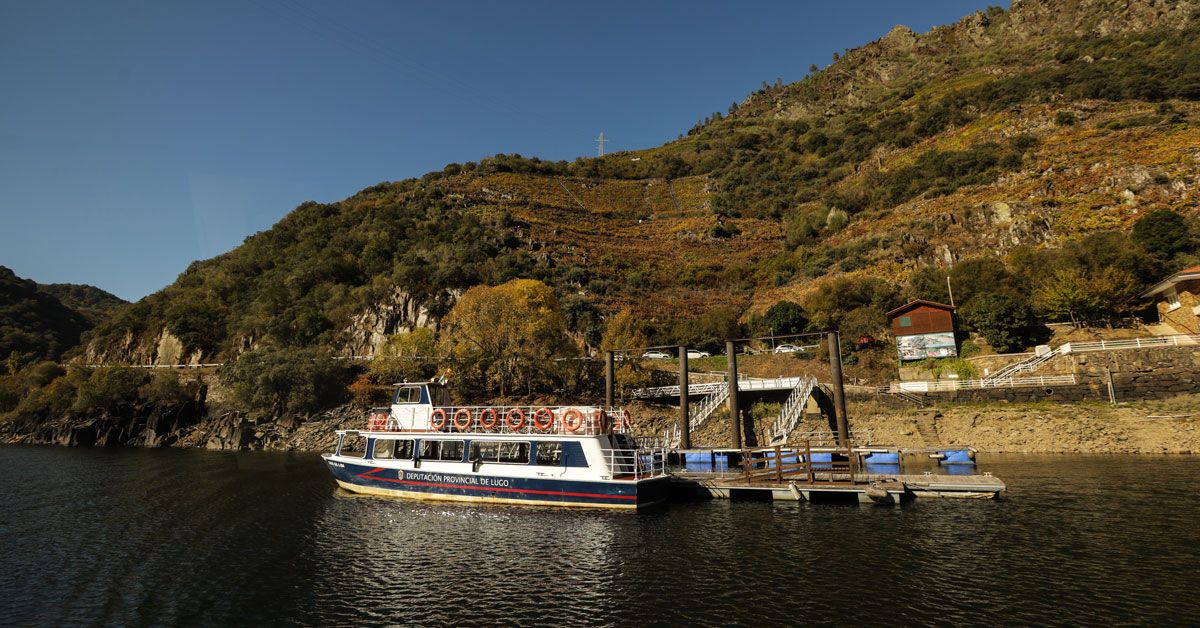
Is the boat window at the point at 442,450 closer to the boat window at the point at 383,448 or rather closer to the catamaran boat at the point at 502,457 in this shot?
the catamaran boat at the point at 502,457

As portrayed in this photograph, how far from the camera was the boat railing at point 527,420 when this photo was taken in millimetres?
25234

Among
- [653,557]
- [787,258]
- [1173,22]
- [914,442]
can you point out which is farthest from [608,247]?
[1173,22]

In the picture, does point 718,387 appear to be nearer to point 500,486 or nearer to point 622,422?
point 622,422

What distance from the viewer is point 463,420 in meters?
27.5

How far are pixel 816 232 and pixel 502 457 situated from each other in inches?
3499

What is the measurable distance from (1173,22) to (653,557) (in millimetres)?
176674

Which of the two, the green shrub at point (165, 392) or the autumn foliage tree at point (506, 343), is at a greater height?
the autumn foliage tree at point (506, 343)

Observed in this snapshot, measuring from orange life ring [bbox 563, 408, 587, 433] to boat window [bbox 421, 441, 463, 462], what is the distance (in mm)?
6438

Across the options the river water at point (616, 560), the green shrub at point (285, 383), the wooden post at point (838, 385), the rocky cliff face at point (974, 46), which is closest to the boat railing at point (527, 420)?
the river water at point (616, 560)

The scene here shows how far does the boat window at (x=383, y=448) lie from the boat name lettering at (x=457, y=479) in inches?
82.5

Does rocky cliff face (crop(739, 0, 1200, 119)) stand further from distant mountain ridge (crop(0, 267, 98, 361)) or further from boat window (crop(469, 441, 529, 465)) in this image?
distant mountain ridge (crop(0, 267, 98, 361))

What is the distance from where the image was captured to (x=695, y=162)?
542 ft

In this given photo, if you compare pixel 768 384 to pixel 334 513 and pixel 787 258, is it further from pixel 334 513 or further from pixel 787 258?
pixel 787 258

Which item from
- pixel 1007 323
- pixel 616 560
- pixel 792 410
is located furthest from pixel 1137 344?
pixel 616 560
